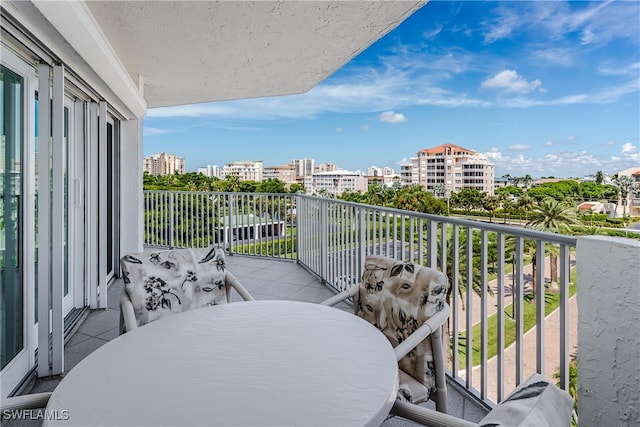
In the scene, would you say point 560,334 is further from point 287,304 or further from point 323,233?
point 323,233

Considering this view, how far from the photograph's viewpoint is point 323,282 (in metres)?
4.53

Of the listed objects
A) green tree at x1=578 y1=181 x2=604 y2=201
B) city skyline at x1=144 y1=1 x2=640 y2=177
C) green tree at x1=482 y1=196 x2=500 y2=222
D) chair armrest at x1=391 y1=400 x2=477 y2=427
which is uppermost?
city skyline at x1=144 y1=1 x2=640 y2=177

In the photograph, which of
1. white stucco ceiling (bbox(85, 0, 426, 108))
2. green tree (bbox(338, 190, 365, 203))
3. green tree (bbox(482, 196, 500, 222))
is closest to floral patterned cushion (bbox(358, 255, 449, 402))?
white stucco ceiling (bbox(85, 0, 426, 108))

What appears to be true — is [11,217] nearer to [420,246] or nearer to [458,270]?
→ [420,246]

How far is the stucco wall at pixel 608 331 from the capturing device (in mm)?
1216

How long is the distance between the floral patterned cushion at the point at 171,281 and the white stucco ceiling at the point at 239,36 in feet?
6.07

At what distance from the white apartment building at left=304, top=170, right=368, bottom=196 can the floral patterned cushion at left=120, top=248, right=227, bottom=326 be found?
24.3m

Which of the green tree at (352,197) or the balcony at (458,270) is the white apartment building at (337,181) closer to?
the green tree at (352,197)

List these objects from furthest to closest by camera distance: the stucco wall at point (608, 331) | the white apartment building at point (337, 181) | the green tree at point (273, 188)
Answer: the white apartment building at point (337, 181) < the green tree at point (273, 188) < the stucco wall at point (608, 331)

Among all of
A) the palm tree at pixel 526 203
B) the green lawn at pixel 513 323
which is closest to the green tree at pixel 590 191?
the palm tree at pixel 526 203

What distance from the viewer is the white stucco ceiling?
8.83ft

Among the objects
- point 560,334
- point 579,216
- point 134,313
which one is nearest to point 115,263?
point 134,313

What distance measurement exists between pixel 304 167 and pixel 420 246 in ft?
115

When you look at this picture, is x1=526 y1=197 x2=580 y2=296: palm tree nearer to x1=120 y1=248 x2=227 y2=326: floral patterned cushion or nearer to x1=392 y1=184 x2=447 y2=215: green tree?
x1=392 y1=184 x2=447 y2=215: green tree
